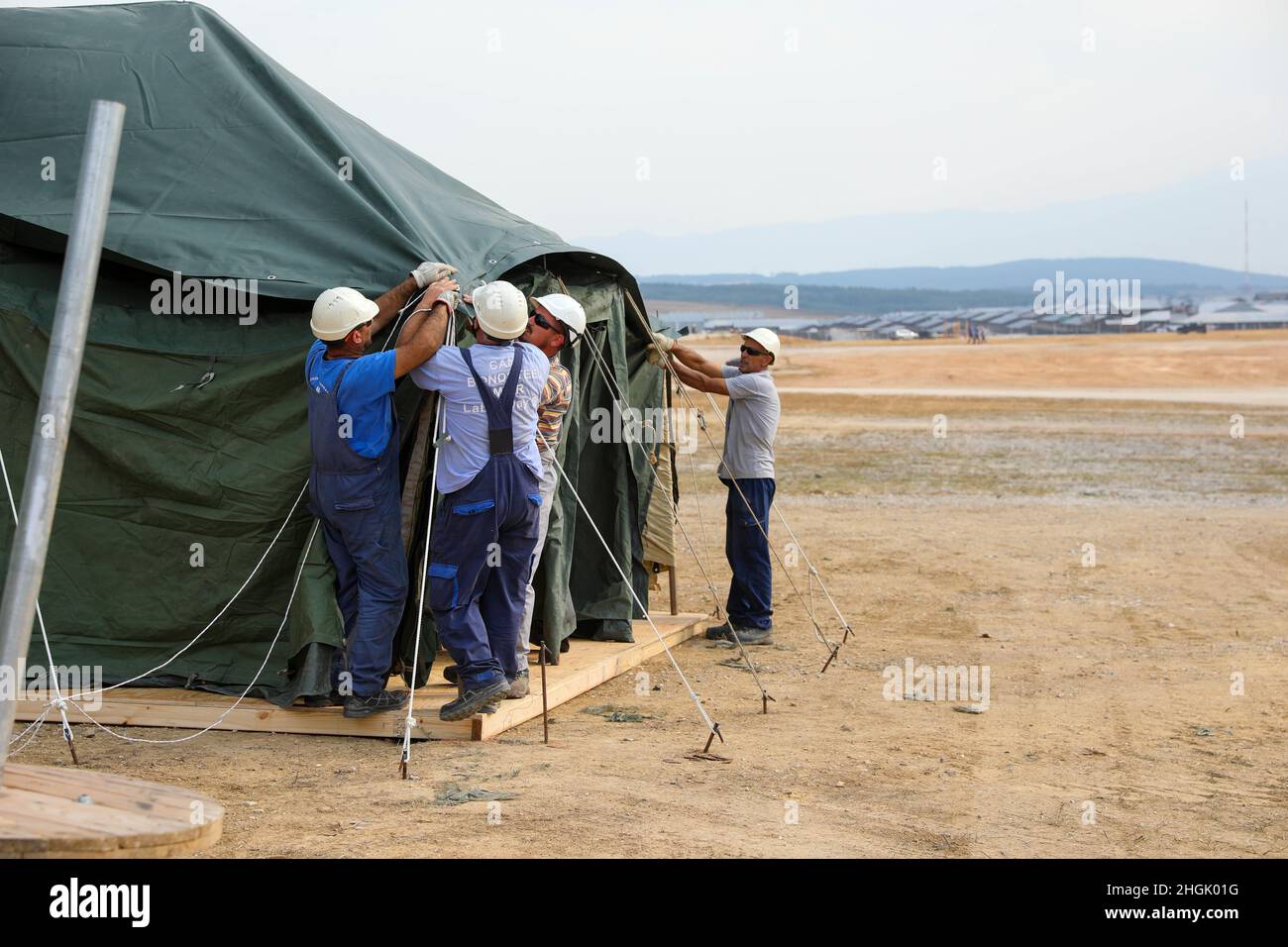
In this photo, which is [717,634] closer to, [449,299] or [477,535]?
[477,535]

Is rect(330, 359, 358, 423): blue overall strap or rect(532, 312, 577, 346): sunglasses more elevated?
rect(532, 312, 577, 346): sunglasses

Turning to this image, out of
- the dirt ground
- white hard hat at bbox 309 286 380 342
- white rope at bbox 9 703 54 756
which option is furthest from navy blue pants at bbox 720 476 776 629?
white rope at bbox 9 703 54 756

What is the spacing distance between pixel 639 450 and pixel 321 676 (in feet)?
9.44

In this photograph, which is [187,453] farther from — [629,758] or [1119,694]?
[1119,694]

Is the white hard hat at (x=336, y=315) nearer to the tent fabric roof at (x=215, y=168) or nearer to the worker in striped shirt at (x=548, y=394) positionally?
the tent fabric roof at (x=215, y=168)

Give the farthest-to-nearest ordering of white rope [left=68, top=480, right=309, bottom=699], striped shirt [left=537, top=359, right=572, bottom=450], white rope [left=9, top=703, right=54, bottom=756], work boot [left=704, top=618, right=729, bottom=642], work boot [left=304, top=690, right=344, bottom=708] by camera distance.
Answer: work boot [left=704, top=618, right=729, bottom=642], striped shirt [left=537, top=359, right=572, bottom=450], white rope [left=68, top=480, right=309, bottom=699], work boot [left=304, top=690, right=344, bottom=708], white rope [left=9, top=703, right=54, bottom=756]

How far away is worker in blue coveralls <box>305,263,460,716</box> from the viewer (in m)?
6.63

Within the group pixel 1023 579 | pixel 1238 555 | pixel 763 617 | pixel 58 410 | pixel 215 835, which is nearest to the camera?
pixel 58 410

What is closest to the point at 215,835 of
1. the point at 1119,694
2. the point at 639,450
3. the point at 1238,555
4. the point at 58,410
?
the point at 58,410

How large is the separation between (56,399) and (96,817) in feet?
4.18

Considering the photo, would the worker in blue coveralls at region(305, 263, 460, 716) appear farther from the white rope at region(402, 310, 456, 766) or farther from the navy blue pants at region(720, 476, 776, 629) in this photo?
the navy blue pants at region(720, 476, 776, 629)

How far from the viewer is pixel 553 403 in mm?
7457

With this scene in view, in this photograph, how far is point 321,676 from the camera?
6953 mm

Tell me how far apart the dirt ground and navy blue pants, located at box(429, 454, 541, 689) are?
1.46 feet
